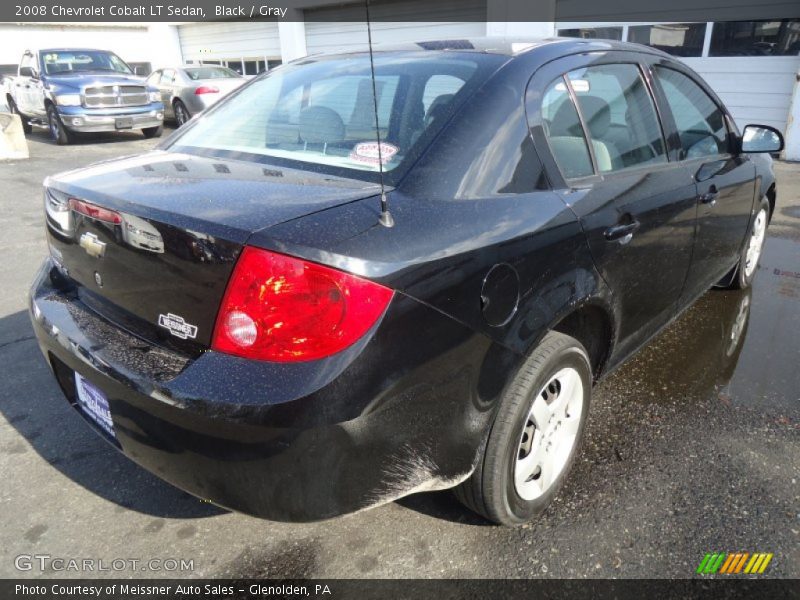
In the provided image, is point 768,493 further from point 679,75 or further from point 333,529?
point 679,75

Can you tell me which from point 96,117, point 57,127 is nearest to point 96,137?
point 57,127

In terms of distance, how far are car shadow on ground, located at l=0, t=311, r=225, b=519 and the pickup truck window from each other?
434 inches

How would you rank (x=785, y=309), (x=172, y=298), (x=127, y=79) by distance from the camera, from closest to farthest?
(x=172, y=298), (x=785, y=309), (x=127, y=79)

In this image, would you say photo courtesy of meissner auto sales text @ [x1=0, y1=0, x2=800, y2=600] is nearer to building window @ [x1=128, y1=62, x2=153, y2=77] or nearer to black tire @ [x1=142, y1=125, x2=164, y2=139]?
black tire @ [x1=142, y1=125, x2=164, y2=139]

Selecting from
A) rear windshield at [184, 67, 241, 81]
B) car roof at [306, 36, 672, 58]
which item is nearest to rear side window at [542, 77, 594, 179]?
car roof at [306, 36, 672, 58]

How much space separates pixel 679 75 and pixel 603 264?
150cm

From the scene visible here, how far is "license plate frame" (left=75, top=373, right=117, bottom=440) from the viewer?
1904 millimetres

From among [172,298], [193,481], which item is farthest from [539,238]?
[193,481]

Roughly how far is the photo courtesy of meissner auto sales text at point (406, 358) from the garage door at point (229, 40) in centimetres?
1657

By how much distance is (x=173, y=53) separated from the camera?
22906mm

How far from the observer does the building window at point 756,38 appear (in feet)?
30.8

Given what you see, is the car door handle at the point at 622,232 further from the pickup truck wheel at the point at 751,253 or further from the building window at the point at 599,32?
the building window at the point at 599,32

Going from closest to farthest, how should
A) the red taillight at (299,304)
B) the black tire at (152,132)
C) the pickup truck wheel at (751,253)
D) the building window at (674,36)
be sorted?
the red taillight at (299,304) < the pickup truck wheel at (751,253) < the building window at (674,36) < the black tire at (152,132)

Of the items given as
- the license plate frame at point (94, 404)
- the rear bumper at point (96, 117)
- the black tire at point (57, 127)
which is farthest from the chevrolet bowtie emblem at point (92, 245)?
the black tire at point (57, 127)
